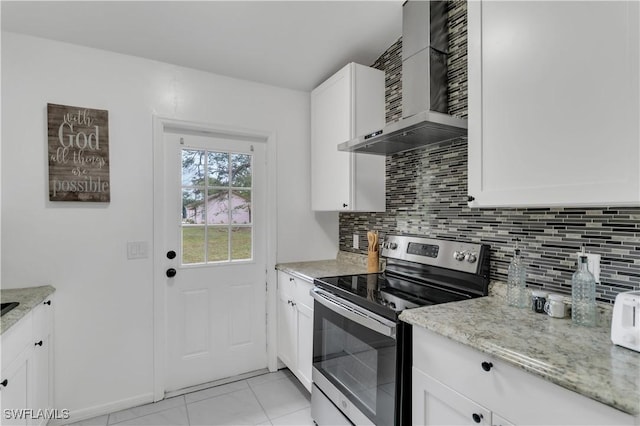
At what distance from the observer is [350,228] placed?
111 inches

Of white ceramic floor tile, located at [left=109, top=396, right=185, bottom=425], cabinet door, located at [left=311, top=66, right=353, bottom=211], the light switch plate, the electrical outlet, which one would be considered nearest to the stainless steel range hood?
cabinet door, located at [left=311, top=66, right=353, bottom=211]

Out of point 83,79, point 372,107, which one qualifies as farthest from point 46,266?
point 372,107

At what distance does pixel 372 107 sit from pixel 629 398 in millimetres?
2034

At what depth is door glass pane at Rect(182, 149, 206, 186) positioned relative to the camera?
2.42 m

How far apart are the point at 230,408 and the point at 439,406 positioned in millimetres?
1525

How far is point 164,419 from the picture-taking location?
206 centimetres

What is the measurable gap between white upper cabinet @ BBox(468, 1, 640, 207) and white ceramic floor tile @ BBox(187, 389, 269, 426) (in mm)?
1850

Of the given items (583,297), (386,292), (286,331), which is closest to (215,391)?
(286,331)

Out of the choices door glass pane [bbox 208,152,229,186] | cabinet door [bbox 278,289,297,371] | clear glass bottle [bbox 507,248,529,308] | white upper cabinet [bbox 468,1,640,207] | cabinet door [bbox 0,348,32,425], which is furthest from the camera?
door glass pane [bbox 208,152,229,186]

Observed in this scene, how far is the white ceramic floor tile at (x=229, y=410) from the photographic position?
2039 millimetres

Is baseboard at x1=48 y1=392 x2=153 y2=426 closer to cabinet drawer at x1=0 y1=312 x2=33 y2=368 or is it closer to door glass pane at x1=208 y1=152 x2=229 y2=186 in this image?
cabinet drawer at x1=0 y1=312 x2=33 y2=368

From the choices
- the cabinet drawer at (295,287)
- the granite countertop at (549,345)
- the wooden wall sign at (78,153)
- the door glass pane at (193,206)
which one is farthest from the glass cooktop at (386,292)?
the wooden wall sign at (78,153)

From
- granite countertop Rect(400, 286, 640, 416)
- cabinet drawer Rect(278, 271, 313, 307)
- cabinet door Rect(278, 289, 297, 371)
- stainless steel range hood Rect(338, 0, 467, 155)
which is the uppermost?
stainless steel range hood Rect(338, 0, 467, 155)

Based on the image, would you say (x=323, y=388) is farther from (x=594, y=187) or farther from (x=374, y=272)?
(x=594, y=187)
